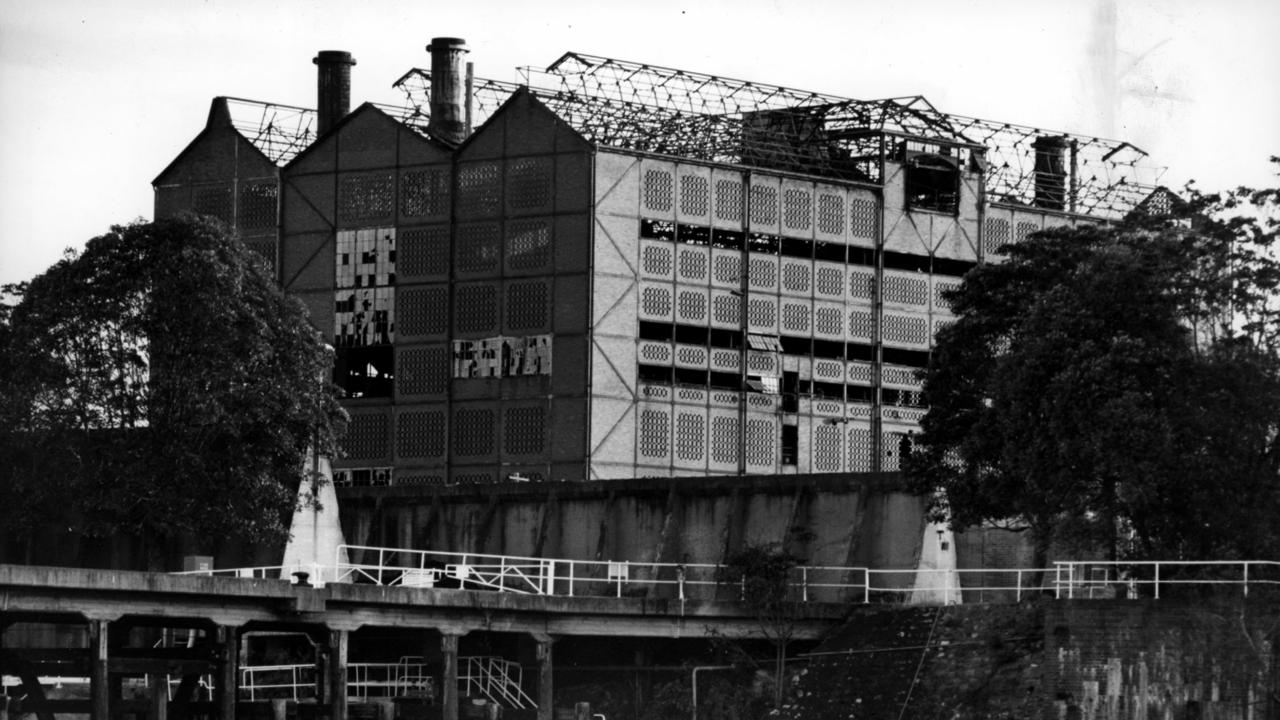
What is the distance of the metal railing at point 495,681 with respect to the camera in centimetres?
8600

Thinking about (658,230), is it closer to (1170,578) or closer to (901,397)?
(901,397)

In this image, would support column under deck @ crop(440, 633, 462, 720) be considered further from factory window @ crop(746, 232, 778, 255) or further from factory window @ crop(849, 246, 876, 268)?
factory window @ crop(849, 246, 876, 268)

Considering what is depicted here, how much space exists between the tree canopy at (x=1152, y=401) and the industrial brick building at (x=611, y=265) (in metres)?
35.0

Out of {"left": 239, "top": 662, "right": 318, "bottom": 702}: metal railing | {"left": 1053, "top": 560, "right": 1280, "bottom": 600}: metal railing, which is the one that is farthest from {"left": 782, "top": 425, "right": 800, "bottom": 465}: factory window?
{"left": 1053, "top": 560, "right": 1280, "bottom": 600}: metal railing

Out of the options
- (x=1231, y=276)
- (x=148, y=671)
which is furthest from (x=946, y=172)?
(x=148, y=671)

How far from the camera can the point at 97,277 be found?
98312 mm

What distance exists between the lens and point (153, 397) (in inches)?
3826

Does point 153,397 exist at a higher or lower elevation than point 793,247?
lower

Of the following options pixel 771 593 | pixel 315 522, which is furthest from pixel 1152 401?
pixel 315 522

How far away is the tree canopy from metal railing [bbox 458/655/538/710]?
15.1m

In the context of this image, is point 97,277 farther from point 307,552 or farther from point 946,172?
point 946,172

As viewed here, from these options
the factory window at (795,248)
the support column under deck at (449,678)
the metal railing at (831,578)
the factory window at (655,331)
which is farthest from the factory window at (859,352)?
the support column under deck at (449,678)

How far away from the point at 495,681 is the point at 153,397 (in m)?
18.4

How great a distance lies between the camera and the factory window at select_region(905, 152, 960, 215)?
12838cm
